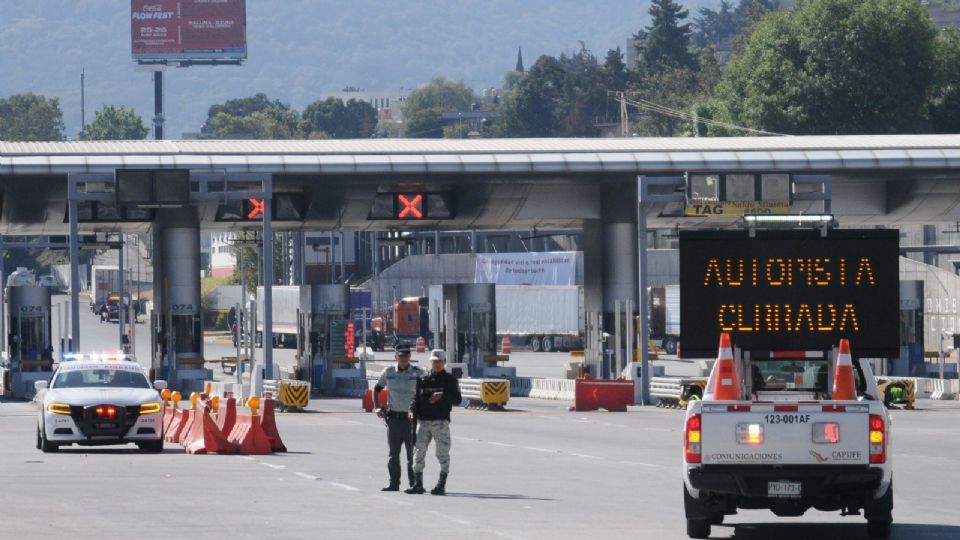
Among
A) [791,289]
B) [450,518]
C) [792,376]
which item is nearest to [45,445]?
[450,518]

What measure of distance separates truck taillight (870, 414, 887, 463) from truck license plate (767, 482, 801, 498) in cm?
64

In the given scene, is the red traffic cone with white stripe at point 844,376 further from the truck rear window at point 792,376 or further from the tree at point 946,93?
the tree at point 946,93

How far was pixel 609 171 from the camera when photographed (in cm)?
5044

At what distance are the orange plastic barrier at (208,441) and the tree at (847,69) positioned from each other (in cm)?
7340

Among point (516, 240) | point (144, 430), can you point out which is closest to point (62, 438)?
point (144, 430)

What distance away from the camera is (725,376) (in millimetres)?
16703

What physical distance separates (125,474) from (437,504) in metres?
5.52

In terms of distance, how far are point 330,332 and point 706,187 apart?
40.8 ft

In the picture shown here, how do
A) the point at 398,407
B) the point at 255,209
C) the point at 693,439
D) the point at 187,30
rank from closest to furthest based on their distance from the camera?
the point at 693,439 → the point at 398,407 → the point at 255,209 → the point at 187,30

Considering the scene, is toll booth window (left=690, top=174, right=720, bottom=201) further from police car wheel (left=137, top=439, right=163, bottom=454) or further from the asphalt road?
police car wheel (left=137, top=439, right=163, bottom=454)

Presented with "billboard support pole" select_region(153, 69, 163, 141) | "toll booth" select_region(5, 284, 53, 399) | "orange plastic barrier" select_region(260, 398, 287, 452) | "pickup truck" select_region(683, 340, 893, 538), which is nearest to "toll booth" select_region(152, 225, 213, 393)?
"toll booth" select_region(5, 284, 53, 399)

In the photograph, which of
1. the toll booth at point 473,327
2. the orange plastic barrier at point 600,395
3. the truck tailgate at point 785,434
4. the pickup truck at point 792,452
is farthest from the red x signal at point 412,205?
the truck tailgate at point 785,434

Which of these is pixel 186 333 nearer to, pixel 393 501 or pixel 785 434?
pixel 393 501

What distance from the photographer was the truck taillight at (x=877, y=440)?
1642 cm
